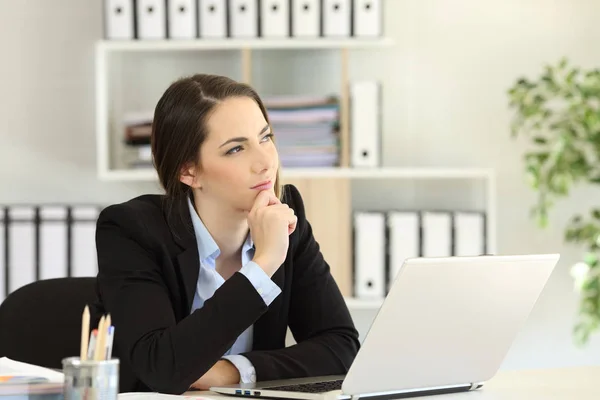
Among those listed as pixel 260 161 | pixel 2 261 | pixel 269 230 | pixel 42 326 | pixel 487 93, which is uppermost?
pixel 487 93

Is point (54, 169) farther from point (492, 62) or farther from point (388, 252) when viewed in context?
point (492, 62)

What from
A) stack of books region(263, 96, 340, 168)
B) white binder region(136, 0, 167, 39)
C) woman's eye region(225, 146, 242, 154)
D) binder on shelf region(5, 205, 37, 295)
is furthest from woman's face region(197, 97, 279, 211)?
binder on shelf region(5, 205, 37, 295)

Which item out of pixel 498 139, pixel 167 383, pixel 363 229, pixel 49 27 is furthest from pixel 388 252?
pixel 167 383

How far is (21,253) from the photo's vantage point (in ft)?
10.1

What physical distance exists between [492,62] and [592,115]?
19.8 inches

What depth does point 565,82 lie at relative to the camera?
10.2 feet

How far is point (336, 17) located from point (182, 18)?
485 millimetres

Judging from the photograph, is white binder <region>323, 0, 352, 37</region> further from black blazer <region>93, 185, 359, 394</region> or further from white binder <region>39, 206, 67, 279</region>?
black blazer <region>93, 185, 359, 394</region>

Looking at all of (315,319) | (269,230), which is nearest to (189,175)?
(269,230)

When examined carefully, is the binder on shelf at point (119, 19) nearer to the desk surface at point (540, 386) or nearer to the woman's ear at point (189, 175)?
the woman's ear at point (189, 175)

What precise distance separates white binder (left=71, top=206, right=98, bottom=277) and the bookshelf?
133 mm

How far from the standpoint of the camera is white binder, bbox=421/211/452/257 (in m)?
3.06

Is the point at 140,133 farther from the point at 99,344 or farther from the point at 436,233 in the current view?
the point at 99,344

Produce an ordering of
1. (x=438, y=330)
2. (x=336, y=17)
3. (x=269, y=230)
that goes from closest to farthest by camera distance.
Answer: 1. (x=438, y=330)
2. (x=269, y=230)
3. (x=336, y=17)
